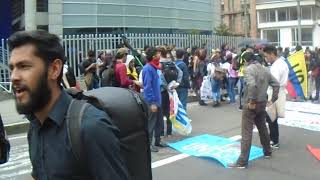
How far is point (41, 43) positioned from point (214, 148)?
243 inches

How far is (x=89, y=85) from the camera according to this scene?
1109 centimetres

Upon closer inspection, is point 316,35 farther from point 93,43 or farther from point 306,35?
point 93,43

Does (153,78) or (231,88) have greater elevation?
(153,78)

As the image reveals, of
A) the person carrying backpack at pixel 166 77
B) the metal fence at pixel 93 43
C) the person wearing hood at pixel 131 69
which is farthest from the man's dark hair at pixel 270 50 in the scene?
the metal fence at pixel 93 43

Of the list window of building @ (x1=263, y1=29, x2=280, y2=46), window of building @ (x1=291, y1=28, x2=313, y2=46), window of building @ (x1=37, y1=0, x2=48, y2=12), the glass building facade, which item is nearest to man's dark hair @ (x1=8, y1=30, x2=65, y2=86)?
the glass building facade

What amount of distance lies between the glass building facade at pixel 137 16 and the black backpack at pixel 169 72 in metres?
19.2

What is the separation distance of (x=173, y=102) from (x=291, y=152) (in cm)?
232

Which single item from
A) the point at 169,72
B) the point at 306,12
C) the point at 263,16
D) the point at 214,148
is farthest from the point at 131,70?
the point at 263,16

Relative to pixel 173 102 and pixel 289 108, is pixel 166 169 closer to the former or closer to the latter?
pixel 173 102

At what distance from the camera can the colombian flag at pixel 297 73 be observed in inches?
444

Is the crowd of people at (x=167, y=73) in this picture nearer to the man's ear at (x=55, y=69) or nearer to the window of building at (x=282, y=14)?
the man's ear at (x=55, y=69)

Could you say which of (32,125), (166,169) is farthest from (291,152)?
(32,125)

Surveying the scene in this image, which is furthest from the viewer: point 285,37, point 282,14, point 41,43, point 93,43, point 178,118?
point 282,14

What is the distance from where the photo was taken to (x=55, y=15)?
27359 mm
